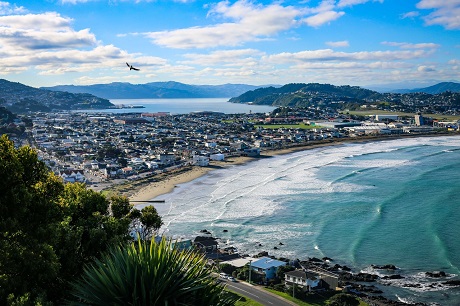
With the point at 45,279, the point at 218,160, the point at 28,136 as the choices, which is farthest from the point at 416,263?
the point at 28,136

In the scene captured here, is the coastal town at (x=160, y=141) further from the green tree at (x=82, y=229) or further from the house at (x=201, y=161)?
the green tree at (x=82, y=229)

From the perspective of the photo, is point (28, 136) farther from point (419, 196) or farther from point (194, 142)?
point (419, 196)

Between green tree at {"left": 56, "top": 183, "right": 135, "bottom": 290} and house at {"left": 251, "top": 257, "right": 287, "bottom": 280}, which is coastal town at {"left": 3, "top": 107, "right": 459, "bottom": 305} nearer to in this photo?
house at {"left": 251, "top": 257, "right": 287, "bottom": 280}

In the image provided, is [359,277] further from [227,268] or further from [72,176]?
[72,176]

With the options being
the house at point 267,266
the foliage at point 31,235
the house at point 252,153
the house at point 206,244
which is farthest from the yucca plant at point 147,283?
the house at point 252,153

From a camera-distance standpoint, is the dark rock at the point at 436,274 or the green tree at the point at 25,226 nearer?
the green tree at the point at 25,226

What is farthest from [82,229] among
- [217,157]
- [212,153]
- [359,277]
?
[212,153]
